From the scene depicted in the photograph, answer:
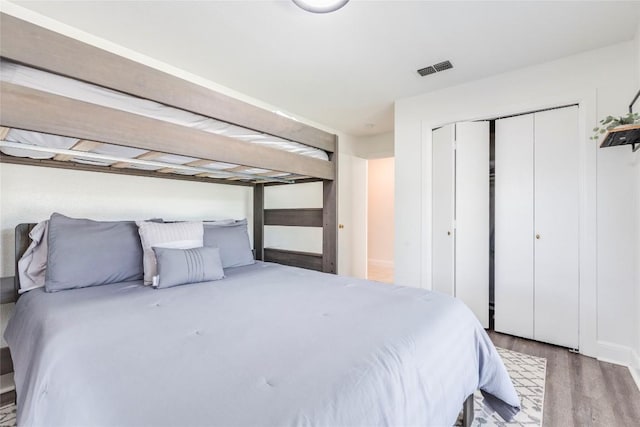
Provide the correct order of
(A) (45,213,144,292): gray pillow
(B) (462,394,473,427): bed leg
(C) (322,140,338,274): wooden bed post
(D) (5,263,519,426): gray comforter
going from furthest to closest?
(C) (322,140,338,274): wooden bed post
(A) (45,213,144,292): gray pillow
(B) (462,394,473,427): bed leg
(D) (5,263,519,426): gray comforter

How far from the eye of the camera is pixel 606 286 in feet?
7.20

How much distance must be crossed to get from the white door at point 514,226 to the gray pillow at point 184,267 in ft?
8.10

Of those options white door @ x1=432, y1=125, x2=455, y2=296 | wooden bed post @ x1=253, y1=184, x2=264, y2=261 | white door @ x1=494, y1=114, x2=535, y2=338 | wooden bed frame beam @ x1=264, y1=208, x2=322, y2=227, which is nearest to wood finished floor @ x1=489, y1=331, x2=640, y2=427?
white door @ x1=494, y1=114, x2=535, y2=338

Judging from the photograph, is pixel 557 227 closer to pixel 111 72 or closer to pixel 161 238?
pixel 161 238

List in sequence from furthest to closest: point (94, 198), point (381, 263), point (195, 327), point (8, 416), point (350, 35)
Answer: point (381, 263) → point (94, 198) → point (350, 35) → point (8, 416) → point (195, 327)

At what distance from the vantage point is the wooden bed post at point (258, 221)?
3.28 meters

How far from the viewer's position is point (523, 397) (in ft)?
5.66

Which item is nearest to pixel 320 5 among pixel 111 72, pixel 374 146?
pixel 111 72

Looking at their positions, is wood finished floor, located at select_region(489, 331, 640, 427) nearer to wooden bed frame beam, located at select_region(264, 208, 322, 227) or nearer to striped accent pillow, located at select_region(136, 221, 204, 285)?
wooden bed frame beam, located at select_region(264, 208, 322, 227)

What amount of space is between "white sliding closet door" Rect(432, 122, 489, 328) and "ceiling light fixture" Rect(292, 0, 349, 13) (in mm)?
1741

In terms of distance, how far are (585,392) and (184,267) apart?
8.52 ft

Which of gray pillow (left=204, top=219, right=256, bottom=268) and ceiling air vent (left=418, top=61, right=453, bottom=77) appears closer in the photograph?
gray pillow (left=204, top=219, right=256, bottom=268)

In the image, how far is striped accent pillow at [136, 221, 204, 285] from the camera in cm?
186

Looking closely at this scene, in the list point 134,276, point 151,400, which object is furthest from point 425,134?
point 151,400
